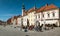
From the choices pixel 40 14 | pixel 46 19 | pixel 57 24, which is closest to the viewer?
pixel 57 24

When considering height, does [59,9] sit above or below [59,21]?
above

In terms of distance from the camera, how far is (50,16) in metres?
32.0

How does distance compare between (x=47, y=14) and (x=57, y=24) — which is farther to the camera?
(x=47, y=14)

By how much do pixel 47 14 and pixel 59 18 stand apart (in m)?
4.57

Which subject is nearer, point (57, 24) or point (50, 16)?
point (57, 24)

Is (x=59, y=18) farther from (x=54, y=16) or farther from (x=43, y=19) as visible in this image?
(x=43, y=19)

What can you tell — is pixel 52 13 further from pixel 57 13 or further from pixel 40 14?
pixel 40 14

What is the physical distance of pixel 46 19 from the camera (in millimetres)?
32875

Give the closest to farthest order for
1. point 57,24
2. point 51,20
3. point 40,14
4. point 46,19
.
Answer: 1. point 57,24
2. point 51,20
3. point 46,19
4. point 40,14

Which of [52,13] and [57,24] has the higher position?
[52,13]

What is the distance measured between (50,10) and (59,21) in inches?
181

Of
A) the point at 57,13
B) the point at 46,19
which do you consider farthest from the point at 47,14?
the point at 57,13

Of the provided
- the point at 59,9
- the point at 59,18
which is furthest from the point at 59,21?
the point at 59,9

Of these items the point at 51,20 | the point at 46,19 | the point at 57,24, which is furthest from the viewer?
the point at 46,19
